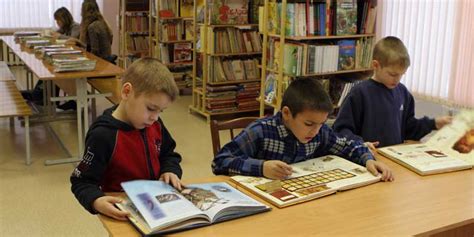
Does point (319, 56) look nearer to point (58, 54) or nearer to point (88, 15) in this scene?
point (58, 54)

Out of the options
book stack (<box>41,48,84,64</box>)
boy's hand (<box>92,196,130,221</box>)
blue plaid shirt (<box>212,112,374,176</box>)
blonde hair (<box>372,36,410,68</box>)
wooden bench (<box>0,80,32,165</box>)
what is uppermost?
blonde hair (<box>372,36,410,68</box>)

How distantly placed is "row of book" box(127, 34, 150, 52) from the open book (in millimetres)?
5882

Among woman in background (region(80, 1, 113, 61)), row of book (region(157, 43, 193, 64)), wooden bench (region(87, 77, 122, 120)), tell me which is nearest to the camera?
wooden bench (region(87, 77, 122, 120))

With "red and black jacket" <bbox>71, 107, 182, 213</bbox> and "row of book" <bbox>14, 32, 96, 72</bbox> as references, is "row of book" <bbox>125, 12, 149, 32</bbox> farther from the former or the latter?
"red and black jacket" <bbox>71, 107, 182, 213</bbox>

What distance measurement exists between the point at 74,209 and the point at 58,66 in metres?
1.36

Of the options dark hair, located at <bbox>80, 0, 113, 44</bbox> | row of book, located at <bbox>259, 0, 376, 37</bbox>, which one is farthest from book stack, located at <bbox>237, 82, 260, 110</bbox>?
dark hair, located at <bbox>80, 0, 113, 44</bbox>

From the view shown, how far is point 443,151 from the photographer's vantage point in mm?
2357

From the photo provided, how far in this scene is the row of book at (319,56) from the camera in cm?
453

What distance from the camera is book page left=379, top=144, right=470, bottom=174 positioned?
2126mm

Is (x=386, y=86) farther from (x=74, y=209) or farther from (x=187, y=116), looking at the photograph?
(x=187, y=116)

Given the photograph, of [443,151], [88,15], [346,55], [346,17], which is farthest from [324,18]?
[88,15]

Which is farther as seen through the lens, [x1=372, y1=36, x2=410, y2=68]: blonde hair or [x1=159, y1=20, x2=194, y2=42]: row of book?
[x1=159, y1=20, x2=194, y2=42]: row of book

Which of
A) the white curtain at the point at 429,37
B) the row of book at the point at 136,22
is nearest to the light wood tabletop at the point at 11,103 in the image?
the row of book at the point at 136,22

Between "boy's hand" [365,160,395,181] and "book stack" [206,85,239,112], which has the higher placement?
"boy's hand" [365,160,395,181]
